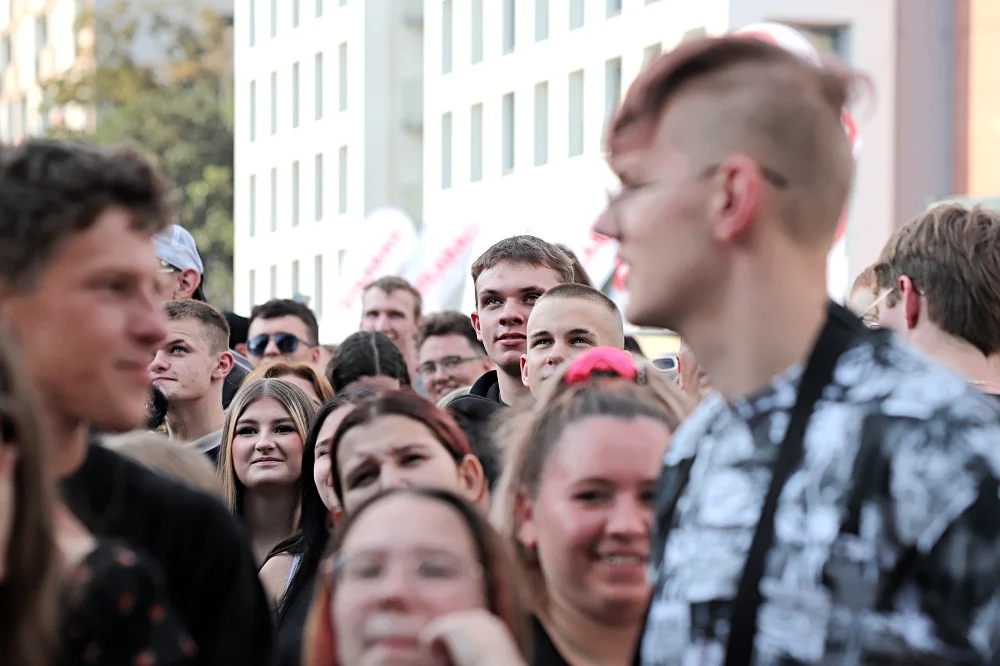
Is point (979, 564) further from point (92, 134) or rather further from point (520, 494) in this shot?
point (92, 134)

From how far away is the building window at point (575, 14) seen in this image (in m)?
43.9

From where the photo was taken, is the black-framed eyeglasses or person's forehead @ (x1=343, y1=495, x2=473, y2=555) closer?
person's forehead @ (x1=343, y1=495, x2=473, y2=555)

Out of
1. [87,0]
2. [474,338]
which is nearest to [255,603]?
[474,338]

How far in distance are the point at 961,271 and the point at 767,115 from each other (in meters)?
2.33

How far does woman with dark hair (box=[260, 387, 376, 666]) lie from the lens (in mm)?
5828

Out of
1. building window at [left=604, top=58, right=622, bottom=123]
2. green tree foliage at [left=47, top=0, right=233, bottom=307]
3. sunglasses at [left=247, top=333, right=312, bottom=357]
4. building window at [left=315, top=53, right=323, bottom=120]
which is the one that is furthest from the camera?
green tree foliage at [left=47, top=0, right=233, bottom=307]

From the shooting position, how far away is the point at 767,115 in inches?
130

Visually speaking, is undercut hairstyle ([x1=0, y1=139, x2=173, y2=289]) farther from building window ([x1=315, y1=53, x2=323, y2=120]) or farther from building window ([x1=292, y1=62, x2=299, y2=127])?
Answer: building window ([x1=292, y1=62, x2=299, y2=127])

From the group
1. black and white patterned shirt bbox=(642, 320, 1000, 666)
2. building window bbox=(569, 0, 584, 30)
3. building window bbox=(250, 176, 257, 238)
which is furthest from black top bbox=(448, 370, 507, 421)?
building window bbox=(250, 176, 257, 238)

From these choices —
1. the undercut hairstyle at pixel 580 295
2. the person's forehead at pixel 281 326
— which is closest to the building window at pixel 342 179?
the person's forehead at pixel 281 326

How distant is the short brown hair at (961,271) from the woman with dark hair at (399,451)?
136 cm

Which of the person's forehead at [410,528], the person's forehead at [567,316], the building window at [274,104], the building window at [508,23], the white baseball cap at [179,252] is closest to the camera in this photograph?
the person's forehead at [410,528]

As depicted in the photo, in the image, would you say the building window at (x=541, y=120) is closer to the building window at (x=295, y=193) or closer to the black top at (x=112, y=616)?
the building window at (x=295, y=193)

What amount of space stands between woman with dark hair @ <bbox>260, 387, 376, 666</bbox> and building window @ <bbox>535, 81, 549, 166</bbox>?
38755 mm
